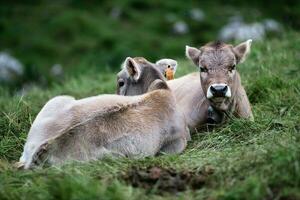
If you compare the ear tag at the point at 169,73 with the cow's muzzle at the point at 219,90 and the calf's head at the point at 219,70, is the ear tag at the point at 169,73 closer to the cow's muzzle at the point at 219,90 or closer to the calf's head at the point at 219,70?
the calf's head at the point at 219,70

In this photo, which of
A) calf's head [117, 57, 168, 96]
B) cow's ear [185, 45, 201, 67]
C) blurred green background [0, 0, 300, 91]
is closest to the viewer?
calf's head [117, 57, 168, 96]

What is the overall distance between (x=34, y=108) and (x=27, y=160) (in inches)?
117

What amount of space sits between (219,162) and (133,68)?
9.64 feet

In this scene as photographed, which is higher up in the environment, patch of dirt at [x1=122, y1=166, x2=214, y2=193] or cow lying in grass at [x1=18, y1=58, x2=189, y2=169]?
cow lying in grass at [x1=18, y1=58, x2=189, y2=169]

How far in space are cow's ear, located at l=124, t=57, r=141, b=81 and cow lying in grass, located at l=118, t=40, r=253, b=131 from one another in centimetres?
29

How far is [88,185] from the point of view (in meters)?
8.02

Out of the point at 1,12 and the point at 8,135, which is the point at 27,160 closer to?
the point at 8,135

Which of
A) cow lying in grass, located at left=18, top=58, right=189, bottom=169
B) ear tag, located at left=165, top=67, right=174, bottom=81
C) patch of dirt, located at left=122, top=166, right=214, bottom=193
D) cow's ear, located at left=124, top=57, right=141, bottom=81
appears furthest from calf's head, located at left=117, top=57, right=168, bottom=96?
patch of dirt, located at left=122, top=166, right=214, bottom=193

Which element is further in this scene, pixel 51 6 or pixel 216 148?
pixel 51 6

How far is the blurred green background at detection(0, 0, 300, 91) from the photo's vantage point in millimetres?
22500

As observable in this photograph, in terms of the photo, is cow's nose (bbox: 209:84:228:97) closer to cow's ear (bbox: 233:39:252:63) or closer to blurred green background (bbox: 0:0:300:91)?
cow's ear (bbox: 233:39:252:63)

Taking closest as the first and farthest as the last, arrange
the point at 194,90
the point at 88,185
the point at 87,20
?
the point at 88,185
the point at 194,90
the point at 87,20

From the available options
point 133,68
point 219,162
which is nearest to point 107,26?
point 133,68

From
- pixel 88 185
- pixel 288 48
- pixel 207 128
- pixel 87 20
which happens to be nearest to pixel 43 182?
pixel 88 185
